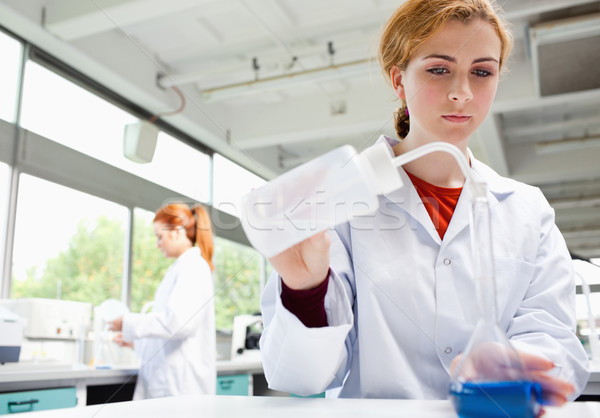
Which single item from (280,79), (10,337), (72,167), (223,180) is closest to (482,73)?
(10,337)

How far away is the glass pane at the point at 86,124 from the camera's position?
3.74m

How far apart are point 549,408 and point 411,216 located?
1.38 feet

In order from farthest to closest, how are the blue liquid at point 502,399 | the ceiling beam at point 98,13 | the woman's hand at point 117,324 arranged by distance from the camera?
the ceiling beam at point 98,13 < the woman's hand at point 117,324 < the blue liquid at point 502,399

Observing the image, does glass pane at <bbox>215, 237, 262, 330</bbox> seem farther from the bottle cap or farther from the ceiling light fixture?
the bottle cap

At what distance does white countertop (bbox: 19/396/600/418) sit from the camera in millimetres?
654

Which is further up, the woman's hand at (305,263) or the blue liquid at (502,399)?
the woman's hand at (305,263)

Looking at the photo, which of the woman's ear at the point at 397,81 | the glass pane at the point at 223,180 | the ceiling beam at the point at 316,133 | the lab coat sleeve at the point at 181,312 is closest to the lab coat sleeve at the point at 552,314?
the woman's ear at the point at 397,81

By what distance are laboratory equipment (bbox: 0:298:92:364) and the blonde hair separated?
2.22 m

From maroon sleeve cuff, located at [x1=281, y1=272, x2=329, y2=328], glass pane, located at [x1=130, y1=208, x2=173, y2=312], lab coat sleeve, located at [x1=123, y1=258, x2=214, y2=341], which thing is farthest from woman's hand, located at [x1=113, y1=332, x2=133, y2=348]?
maroon sleeve cuff, located at [x1=281, y1=272, x2=329, y2=328]

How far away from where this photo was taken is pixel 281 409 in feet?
2.35

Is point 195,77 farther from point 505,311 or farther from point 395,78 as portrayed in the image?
point 505,311

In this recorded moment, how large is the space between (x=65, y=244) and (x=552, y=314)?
12.3 feet

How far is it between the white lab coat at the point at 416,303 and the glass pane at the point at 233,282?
489cm

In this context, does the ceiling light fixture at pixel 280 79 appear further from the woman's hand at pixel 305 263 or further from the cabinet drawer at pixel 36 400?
the woman's hand at pixel 305 263
